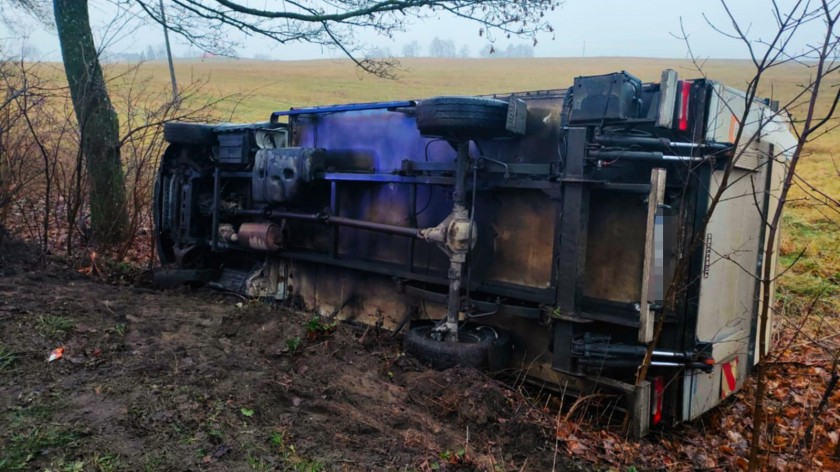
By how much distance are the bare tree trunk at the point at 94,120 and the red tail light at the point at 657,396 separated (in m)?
6.77

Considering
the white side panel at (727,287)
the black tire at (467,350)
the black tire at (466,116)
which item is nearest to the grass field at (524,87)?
the white side panel at (727,287)

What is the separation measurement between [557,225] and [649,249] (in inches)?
26.9

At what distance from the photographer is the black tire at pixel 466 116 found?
12.7 ft

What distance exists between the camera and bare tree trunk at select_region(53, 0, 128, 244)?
24.5 feet

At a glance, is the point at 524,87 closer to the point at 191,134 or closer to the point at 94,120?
the point at 94,120

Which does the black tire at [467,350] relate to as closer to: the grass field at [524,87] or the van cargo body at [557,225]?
the van cargo body at [557,225]

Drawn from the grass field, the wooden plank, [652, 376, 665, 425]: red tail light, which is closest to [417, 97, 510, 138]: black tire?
the wooden plank

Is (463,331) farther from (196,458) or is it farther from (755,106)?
(755,106)

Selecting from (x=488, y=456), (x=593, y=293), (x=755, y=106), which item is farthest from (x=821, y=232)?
(x=488, y=456)

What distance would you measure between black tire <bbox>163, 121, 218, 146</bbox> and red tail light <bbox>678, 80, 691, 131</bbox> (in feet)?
15.8

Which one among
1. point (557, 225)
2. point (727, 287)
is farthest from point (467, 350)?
point (727, 287)

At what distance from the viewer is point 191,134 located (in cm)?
635

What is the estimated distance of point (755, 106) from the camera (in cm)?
409

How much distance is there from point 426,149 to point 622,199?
166cm
